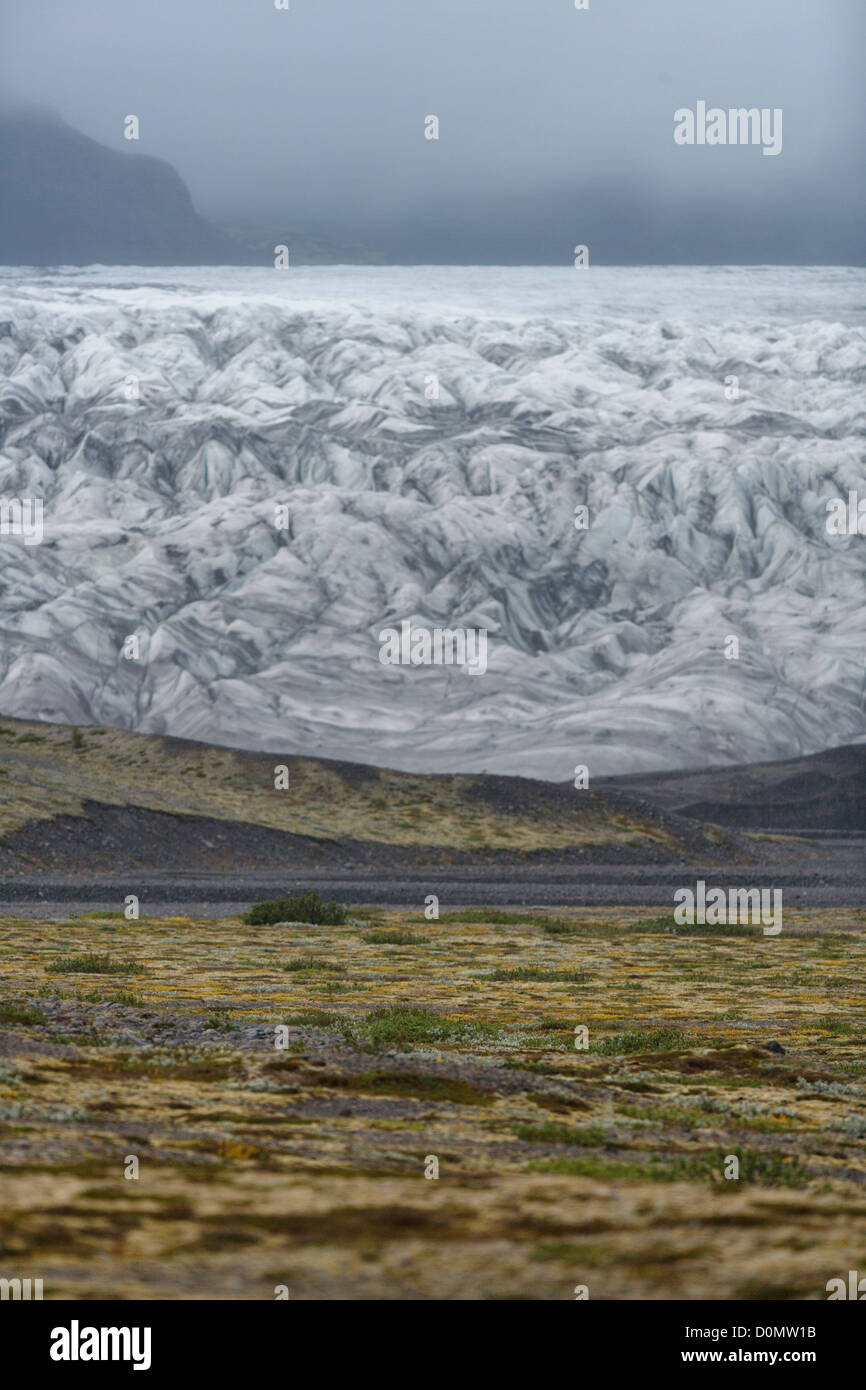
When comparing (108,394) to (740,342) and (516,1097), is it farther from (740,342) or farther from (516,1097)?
(516,1097)

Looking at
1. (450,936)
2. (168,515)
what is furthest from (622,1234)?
(168,515)

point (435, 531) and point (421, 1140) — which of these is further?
point (435, 531)

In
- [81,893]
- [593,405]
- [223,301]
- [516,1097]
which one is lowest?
[81,893]

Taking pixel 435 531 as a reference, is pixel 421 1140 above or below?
below

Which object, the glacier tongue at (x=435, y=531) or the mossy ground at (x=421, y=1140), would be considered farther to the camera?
the glacier tongue at (x=435, y=531)
